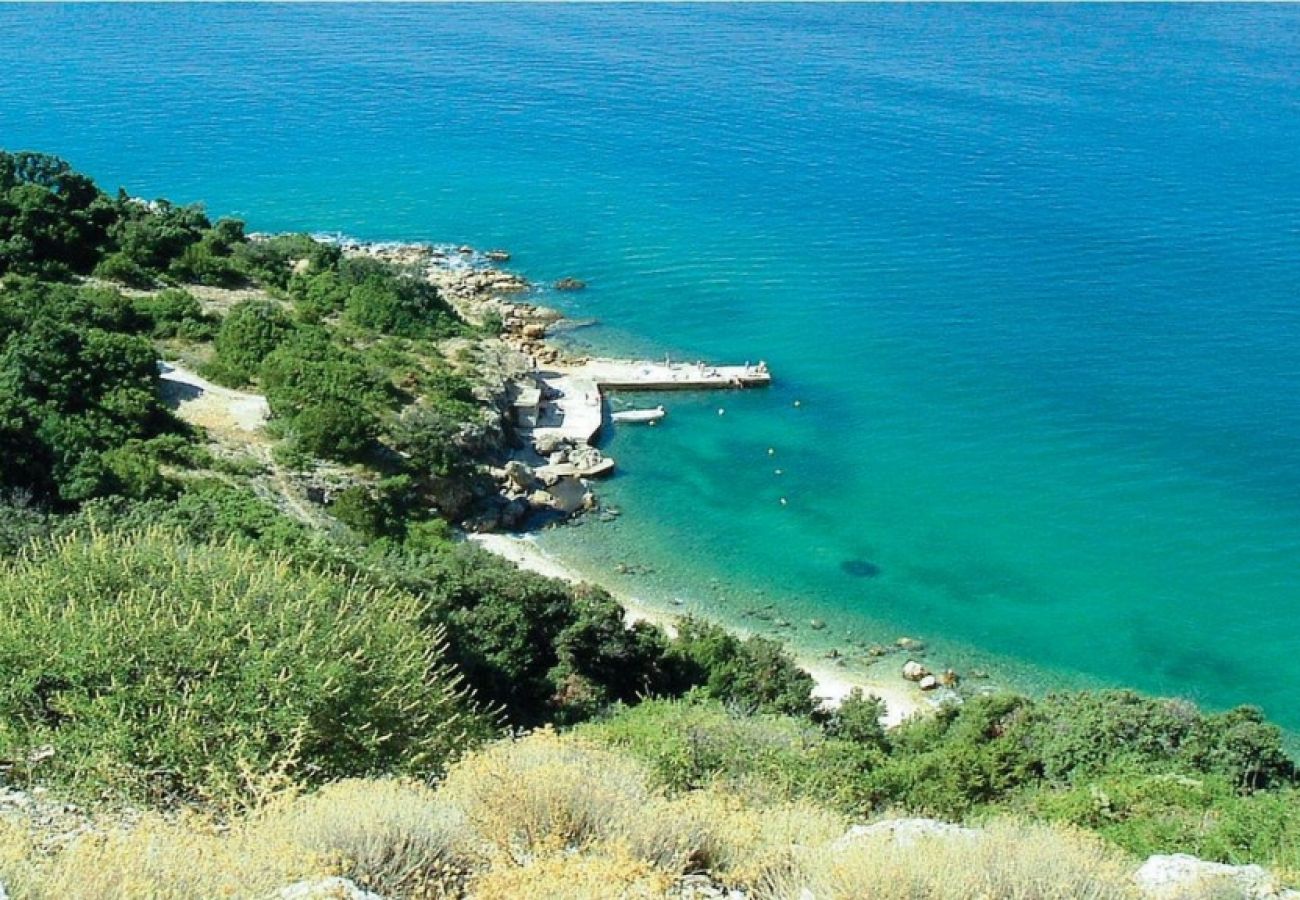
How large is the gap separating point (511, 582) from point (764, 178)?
5526 cm

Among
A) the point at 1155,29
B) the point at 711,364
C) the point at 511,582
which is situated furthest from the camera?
the point at 1155,29

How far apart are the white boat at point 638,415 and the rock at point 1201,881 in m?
35.2

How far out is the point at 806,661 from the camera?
35.2 m

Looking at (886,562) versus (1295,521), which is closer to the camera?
(886,562)

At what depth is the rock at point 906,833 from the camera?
12852 millimetres

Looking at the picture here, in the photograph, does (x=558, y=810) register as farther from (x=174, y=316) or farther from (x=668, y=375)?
(x=668, y=375)

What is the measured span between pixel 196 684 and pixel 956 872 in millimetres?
9683

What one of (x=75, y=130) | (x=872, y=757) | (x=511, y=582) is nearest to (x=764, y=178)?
(x=75, y=130)

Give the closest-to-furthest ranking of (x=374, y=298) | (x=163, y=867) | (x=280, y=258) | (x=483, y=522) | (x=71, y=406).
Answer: (x=163, y=867) < (x=71, y=406) < (x=483, y=522) < (x=374, y=298) < (x=280, y=258)

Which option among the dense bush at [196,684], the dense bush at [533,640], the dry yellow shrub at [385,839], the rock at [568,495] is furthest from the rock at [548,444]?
the dry yellow shrub at [385,839]

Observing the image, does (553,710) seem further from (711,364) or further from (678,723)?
(711,364)

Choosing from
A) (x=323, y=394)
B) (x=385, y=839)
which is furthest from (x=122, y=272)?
(x=385, y=839)

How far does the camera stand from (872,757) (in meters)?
22.1

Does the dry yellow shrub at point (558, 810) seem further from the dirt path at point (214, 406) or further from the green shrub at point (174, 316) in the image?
the green shrub at point (174, 316)
